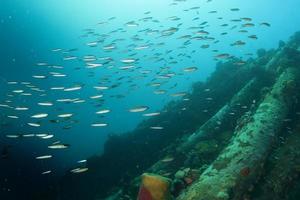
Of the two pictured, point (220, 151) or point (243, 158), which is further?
point (220, 151)

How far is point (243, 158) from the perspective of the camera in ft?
25.8

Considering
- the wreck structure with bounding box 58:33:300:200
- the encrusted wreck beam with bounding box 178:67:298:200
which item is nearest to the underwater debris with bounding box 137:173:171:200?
the wreck structure with bounding box 58:33:300:200

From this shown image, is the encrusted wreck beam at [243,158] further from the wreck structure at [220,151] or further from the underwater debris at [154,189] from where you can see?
the underwater debris at [154,189]

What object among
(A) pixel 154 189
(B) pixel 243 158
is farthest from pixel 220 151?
(A) pixel 154 189

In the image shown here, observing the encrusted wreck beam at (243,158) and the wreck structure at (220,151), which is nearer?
the encrusted wreck beam at (243,158)

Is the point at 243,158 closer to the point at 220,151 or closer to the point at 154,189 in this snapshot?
the point at 220,151

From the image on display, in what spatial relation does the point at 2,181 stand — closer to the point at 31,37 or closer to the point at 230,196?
the point at 230,196

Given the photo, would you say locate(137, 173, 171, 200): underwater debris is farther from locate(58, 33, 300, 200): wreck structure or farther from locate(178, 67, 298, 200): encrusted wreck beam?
Answer: locate(178, 67, 298, 200): encrusted wreck beam

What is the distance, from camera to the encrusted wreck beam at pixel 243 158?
699cm

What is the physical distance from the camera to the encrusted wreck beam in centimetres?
699

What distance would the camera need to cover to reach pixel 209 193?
6855mm

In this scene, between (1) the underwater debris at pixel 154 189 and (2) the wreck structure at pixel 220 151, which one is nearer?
(1) the underwater debris at pixel 154 189

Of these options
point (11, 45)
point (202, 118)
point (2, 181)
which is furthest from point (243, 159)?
point (11, 45)

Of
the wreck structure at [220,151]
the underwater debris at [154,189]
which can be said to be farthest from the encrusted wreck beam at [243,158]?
the underwater debris at [154,189]
